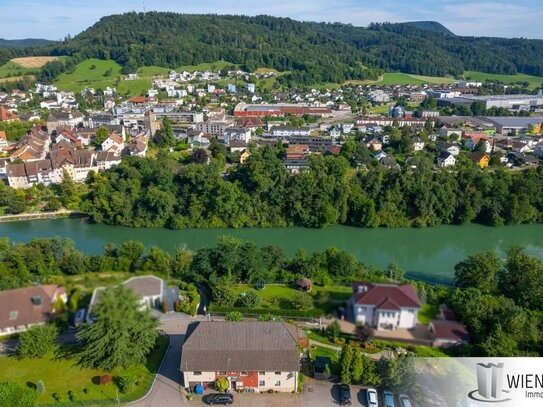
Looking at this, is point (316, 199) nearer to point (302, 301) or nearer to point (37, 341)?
point (302, 301)

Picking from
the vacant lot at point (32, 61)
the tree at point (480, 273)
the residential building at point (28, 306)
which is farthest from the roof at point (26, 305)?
the vacant lot at point (32, 61)

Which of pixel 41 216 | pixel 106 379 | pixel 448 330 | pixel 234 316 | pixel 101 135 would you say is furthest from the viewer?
pixel 101 135

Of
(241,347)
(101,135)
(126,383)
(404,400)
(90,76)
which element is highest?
(90,76)

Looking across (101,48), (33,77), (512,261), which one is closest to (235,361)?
(512,261)

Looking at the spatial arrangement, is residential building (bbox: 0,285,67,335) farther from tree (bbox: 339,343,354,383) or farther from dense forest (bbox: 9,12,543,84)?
dense forest (bbox: 9,12,543,84)

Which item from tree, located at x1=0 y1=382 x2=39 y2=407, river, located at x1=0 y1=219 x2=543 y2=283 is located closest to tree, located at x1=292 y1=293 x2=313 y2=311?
tree, located at x1=0 y1=382 x2=39 y2=407

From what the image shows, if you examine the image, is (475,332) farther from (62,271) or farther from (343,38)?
(343,38)

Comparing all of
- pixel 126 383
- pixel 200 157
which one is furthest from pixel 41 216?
pixel 126 383
